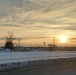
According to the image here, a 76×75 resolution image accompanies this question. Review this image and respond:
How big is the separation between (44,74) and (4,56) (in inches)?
325

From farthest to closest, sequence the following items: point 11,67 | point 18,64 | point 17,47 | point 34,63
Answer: point 17,47 → point 34,63 → point 18,64 → point 11,67

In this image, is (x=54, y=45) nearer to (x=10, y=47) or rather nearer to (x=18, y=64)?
(x=10, y=47)

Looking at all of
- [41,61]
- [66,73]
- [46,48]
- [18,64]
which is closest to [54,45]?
[46,48]

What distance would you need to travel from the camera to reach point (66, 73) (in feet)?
51.0

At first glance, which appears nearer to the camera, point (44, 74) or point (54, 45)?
point (44, 74)

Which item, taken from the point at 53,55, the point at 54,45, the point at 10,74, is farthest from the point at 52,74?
the point at 54,45

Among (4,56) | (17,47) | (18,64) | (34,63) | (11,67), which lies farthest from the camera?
(17,47)

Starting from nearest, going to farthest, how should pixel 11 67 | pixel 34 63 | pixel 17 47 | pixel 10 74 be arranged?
pixel 10 74 → pixel 11 67 → pixel 34 63 → pixel 17 47

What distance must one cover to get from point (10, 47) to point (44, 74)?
1785 centimetres

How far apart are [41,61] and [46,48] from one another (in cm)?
1067

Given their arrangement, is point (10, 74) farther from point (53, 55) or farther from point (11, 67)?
point (53, 55)

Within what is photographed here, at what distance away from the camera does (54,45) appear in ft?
101

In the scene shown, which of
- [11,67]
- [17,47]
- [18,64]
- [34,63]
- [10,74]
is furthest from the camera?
[17,47]

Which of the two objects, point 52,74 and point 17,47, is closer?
point 52,74
